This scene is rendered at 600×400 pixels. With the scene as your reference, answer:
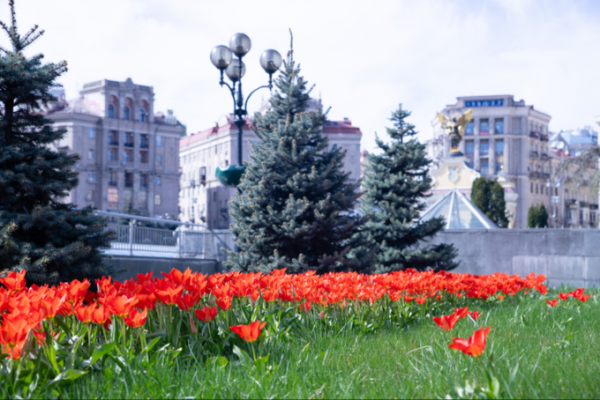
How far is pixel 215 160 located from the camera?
8675cm

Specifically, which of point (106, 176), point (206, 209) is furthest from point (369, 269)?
point (206, 209)

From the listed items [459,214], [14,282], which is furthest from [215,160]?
[14,282]

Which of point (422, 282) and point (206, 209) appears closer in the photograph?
point (422, 282)

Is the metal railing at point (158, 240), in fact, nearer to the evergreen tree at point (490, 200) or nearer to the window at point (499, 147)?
the evergreen tree at point (490, 200)

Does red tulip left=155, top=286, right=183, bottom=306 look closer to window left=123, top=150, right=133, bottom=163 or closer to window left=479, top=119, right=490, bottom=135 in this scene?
window left=123, top=150, right=133, bottom=163

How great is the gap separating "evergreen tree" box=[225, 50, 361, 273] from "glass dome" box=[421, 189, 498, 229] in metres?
8.74

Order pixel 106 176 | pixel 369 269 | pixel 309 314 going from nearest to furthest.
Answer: pixel 309 314
pixel 369 269
pixel 106 176

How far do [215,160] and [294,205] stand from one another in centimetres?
7807

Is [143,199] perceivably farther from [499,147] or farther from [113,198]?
[499,147]

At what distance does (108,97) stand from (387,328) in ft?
236

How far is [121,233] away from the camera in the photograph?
13.1 metres

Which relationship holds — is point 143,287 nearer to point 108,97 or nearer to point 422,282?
point 422,282

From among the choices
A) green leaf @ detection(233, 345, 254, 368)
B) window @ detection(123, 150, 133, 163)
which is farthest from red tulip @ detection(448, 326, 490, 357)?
window @ detection(123, 150, 133, 163)

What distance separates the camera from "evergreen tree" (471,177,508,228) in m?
48.5
